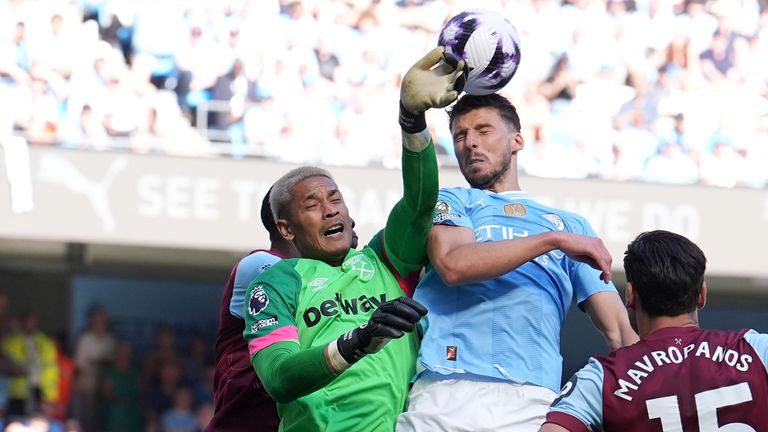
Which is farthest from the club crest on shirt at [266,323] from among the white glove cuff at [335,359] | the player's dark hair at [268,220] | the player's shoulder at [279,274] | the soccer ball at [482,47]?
the player's dark hair at [268,220]

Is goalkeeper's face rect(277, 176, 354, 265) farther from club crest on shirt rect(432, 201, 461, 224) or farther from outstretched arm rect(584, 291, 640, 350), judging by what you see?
outstretched arm rect(584, 291, 640, 350)

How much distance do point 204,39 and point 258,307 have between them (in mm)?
9295

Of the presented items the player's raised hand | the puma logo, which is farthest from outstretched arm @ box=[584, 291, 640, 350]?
the puma logo

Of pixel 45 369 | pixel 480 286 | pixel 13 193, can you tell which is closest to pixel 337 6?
pixel 13 193

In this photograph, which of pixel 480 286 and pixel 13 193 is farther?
pixel 13 193

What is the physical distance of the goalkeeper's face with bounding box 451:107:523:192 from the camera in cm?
447

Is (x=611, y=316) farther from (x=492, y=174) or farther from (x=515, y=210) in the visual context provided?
(x=492, y=174)

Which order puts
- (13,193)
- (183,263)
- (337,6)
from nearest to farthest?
(13,193), (337,6), (183,263)

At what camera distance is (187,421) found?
12828 millimetres

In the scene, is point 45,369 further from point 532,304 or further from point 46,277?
point 532,304

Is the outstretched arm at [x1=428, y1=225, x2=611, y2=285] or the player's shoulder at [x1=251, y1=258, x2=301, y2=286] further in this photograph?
the player's shoulder at [x1=251, y1=258, x2=301, y2=286]

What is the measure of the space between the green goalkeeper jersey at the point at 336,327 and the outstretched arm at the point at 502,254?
0.26 metres

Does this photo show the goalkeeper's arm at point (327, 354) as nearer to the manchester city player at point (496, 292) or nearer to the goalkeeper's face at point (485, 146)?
the manchester city player at point (496, 292)

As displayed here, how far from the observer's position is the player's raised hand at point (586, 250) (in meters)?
3.99
